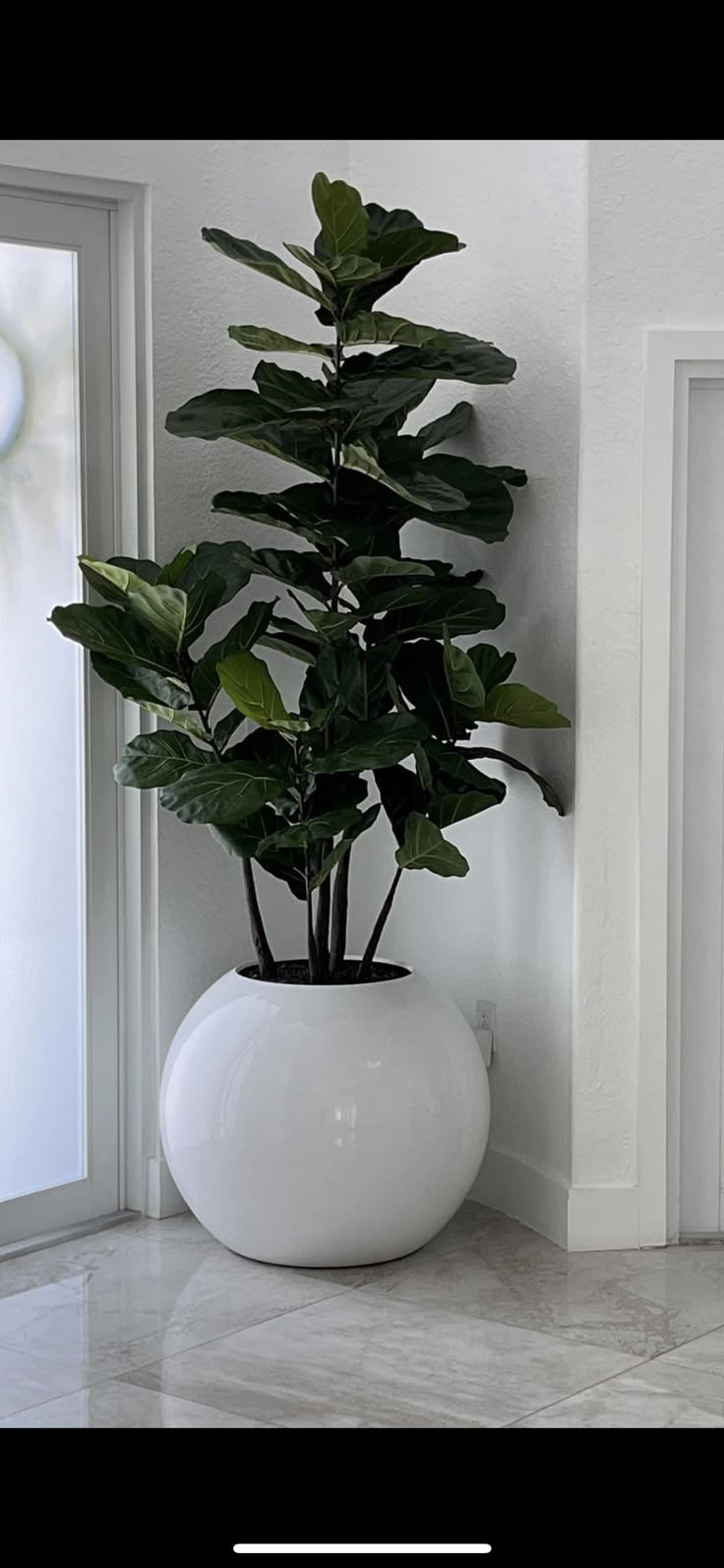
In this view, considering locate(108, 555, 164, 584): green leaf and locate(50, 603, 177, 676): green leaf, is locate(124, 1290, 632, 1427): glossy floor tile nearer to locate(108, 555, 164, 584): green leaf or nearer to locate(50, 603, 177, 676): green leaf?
locate(50, 603, 177, 676): green leaf

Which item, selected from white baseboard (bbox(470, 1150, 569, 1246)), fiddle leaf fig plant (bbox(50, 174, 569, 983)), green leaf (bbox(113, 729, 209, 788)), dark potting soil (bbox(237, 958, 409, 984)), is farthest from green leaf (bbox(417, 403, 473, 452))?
white baseboard (bbox(470, 1150, 569, 1246))

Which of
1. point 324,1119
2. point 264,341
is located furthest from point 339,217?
point 324,1119

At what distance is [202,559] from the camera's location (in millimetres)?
2805

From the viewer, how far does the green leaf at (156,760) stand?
2.68m

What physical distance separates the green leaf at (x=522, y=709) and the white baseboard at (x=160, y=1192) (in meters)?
1.14

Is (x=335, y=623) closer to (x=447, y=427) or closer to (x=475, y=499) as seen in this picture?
(x=475, y=499)

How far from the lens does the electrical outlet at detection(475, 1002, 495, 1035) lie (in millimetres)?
3174

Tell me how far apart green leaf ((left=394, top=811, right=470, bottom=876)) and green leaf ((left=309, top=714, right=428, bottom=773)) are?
0.15m

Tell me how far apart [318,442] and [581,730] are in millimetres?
717

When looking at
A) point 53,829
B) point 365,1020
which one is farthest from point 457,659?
point 53,829

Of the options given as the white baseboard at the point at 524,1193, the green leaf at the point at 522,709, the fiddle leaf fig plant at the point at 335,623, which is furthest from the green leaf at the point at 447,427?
the white baseboard at the point at 524,1193

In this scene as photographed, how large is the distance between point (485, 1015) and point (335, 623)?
97 centimetres
